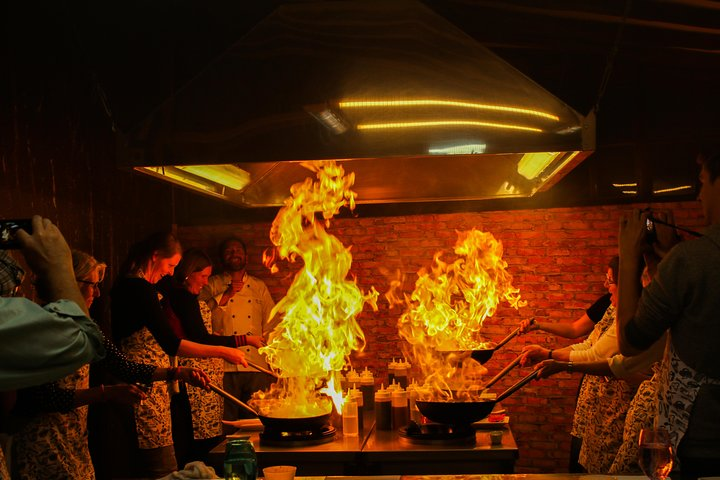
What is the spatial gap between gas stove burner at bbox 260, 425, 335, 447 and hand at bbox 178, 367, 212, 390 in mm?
428

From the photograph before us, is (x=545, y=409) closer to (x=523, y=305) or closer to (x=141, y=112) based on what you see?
(x=523, y=305)

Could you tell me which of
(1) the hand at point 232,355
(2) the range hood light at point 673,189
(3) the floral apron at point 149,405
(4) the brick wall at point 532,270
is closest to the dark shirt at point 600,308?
(4) the brick wall at point 532,270

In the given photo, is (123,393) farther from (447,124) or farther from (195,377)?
(447,124)

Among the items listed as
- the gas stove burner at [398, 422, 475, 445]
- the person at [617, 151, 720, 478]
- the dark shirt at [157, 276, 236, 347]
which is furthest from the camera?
the dark shirt at [157, 276, 236, 347]

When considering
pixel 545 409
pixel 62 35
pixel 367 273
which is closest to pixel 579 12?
pixel 367 273

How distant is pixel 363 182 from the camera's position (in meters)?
5.57

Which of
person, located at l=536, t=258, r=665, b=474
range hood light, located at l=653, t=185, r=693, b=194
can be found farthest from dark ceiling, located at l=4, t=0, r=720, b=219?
person, located at l=536, t=258, r=665, b=474

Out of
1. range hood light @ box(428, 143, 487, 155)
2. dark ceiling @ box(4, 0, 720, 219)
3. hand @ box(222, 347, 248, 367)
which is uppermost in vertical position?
dark ceiling @ box(4, 0, 720, 219)

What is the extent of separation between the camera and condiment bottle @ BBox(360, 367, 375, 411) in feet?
15.1

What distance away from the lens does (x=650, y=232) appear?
3.09 m

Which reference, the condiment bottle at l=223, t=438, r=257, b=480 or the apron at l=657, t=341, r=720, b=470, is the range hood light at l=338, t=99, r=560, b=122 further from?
the condiment bottle at l=223, t=438, r=257, b=480

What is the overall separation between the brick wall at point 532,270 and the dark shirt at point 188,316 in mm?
2028

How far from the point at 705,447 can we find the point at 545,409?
4.71 meters

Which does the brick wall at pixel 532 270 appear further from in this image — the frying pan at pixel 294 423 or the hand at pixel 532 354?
the frying pan at pixel 294 423
